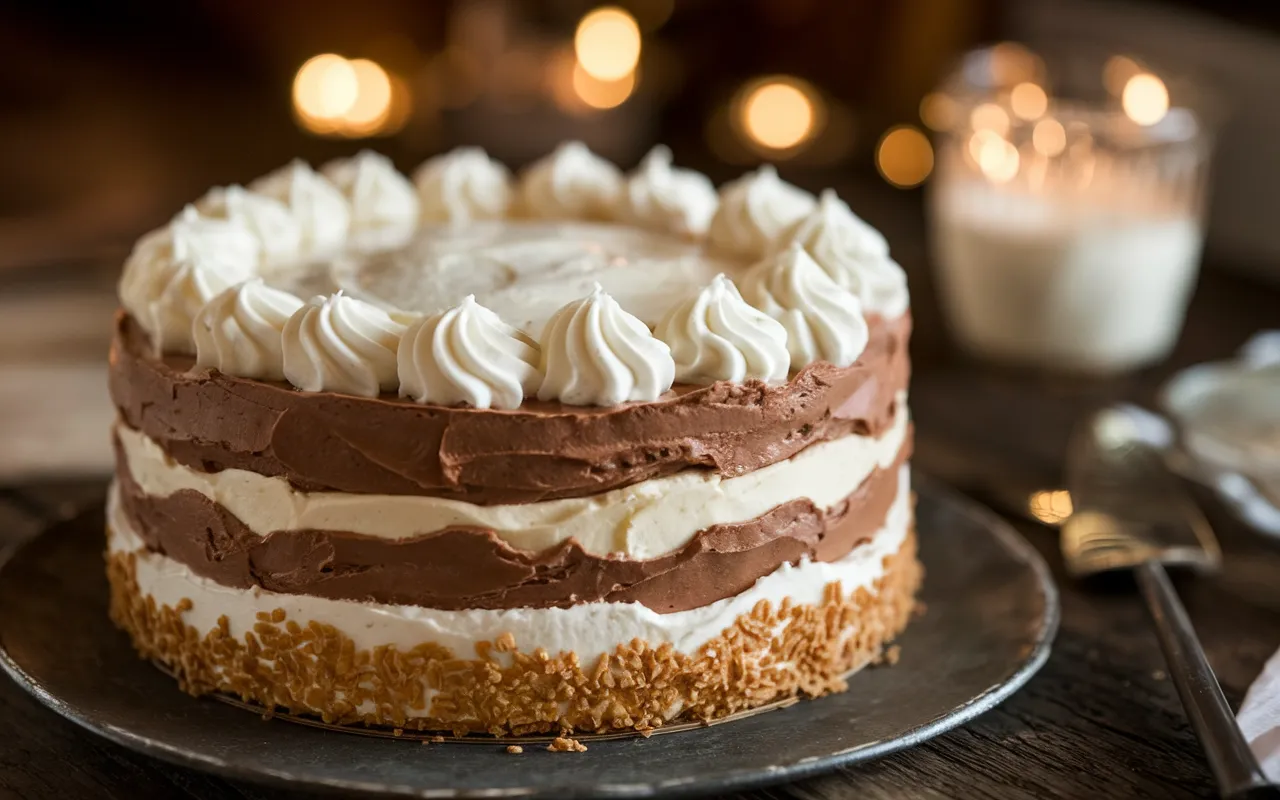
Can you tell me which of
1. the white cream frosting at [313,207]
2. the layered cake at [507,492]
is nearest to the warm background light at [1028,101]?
the layered cake at [507,492]

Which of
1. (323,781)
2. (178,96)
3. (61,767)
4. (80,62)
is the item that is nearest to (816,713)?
(323,781)

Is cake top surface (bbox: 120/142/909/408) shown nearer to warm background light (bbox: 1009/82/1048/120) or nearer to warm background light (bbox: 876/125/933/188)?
warm background light (bbox: 1009/82/1048/120)

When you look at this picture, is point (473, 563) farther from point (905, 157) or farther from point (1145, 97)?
point (905, 157)

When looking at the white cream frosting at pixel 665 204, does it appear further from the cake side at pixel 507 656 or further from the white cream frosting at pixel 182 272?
the cake side at pixel 507 656

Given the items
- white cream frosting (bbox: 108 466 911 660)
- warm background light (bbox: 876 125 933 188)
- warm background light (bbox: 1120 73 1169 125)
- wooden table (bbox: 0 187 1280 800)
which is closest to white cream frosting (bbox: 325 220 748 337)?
white cream frosting (bbox: 108 466 911 660)

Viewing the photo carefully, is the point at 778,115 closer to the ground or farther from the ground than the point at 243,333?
closer to the ground

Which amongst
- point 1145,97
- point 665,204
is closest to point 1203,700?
point 665,204
